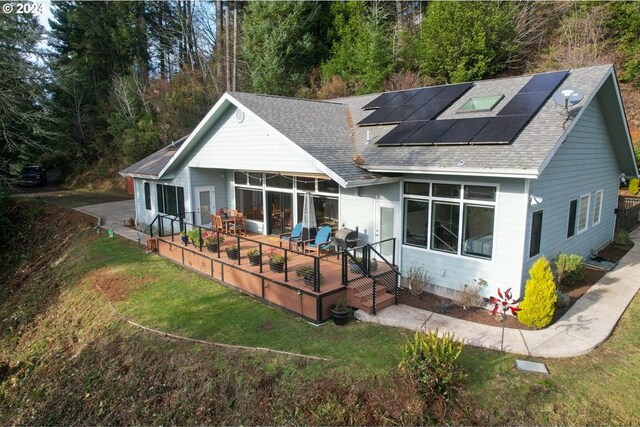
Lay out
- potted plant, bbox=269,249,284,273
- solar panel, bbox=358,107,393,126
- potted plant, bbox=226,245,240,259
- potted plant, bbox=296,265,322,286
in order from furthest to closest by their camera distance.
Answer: solar panel, bbox=358,107,393,126 → potted plant, bbox=226,245,240,259 → potted plant, bbox=269,249,284,273 → potted plant, bbox=296,265,322,286

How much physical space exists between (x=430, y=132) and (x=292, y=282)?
525 cm

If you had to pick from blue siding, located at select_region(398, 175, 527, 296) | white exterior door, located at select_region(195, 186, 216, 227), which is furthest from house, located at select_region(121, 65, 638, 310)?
white exterior door, located at select_region(195, 186, 216, 227)

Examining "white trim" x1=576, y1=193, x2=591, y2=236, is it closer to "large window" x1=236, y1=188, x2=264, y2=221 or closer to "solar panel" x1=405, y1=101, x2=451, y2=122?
"solar panel" x1=405, y1=101, x2=451, y2=122

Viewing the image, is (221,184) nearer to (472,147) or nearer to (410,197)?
(410,197)

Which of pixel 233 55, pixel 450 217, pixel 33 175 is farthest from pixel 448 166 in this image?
pixel 33 175

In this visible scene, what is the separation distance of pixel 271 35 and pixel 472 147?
68.8 feet

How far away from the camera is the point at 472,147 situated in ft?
28.7

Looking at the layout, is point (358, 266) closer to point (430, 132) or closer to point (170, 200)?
point (430, 132)

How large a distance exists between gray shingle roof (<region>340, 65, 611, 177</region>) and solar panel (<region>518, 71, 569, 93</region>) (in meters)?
0.19

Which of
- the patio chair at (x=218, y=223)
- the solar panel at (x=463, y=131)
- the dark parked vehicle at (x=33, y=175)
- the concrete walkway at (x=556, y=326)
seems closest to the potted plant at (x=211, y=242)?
the patio chair at (x=218, y=223)

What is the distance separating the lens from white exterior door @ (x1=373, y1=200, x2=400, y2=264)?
1002 cm

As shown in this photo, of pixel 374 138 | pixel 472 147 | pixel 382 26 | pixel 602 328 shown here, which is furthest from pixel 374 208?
pixel 382 26

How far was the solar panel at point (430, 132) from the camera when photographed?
9728 millimetres

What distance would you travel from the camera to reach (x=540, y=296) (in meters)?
7.38
